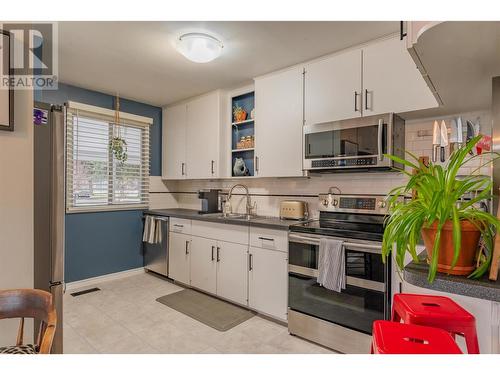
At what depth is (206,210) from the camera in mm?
3602

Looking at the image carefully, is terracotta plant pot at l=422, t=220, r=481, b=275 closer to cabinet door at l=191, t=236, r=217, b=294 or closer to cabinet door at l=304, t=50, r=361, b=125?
cabinet door at l=304, t=50, r=361, b=125

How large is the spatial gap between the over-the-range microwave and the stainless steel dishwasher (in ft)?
6.91

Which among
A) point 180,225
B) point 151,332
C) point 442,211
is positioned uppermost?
point 442,211

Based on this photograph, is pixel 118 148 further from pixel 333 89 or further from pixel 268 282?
pixel 333 89

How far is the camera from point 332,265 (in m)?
2.14

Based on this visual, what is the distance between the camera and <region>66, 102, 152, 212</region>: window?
3.45 meters

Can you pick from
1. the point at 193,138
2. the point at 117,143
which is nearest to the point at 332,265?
the point at 193,138

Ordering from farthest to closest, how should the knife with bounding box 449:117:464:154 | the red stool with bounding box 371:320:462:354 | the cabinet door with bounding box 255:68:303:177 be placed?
the cabinet door with bounding box 255:68:303:177 → the knife with bounding box 449:117:464:154 → the red stool with bounding box 371:320:462:354

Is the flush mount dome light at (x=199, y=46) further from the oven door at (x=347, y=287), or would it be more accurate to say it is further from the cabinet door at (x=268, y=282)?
the cabinet door at (x=268, y=282)

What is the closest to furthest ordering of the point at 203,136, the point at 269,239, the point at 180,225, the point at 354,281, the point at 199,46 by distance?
1. the point at 354,281
2. the point at 199,46
3. the point at 269,239
4. the point at 180,225
5. the point at 203,136

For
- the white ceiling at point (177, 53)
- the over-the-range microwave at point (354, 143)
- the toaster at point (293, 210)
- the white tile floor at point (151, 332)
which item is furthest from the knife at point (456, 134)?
the white tile floor at point (151, 332)

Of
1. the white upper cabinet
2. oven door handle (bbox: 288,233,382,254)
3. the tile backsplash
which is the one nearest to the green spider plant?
oven door handle (bbox: 288,233,382,254)

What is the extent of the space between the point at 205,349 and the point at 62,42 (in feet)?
8.83

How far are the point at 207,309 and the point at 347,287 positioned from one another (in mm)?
1456
